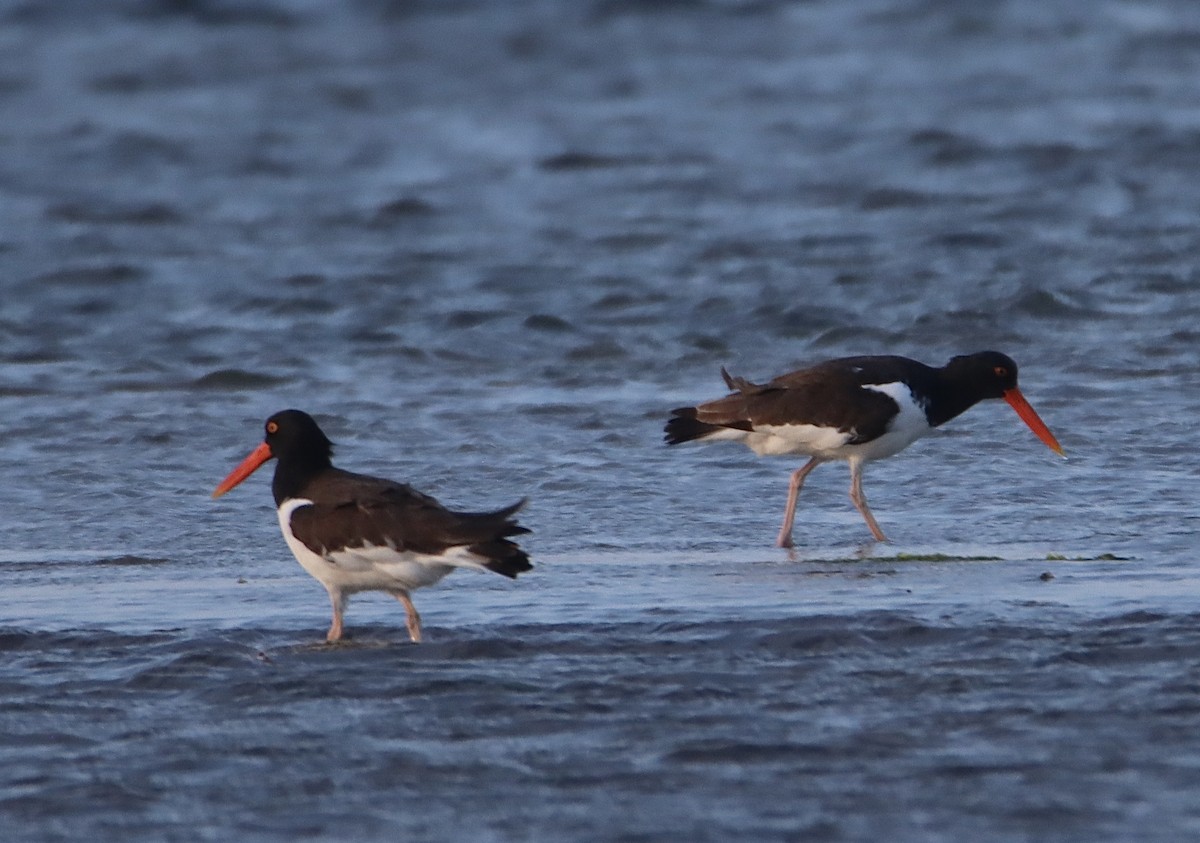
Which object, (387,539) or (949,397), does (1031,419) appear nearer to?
(949,397)

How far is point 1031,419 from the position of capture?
361 inches

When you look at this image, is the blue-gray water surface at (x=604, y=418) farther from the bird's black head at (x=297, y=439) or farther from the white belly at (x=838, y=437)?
the bird's black head at (x=297, y=439)

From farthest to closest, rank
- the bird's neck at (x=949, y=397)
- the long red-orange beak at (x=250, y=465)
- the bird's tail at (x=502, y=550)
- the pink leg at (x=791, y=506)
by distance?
the bird's neck at (x=949, y=397), the pink leg at (x=791, y=506), the long red-orange beak at (x=250, y=465), the bird's tail at (x=502, y=550)

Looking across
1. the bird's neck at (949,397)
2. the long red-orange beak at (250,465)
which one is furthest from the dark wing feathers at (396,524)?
the bird's neck at (949,397)

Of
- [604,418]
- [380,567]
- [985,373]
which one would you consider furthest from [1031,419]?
[380,567]

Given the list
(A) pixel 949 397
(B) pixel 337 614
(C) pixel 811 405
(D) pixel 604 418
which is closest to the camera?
(B) pixel 337 614

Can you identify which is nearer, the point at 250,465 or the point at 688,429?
the point at 250,465

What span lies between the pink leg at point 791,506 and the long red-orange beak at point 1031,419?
1138 mm

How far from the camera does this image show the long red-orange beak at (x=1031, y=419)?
29.7 feet

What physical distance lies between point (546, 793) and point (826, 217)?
12592 mm

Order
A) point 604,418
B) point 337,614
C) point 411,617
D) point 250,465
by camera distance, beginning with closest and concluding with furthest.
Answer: point 411,617
point 337,614
point 250,465
point 604,418

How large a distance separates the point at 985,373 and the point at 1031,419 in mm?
301

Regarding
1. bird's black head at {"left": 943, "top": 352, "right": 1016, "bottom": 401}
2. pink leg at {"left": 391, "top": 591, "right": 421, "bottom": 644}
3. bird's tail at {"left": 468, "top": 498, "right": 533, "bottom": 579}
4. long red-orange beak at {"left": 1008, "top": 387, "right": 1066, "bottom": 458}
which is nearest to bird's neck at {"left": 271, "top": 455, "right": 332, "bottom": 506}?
pink leg at {"left": 391, "top": 591, "right": 421, "bottom": 644}

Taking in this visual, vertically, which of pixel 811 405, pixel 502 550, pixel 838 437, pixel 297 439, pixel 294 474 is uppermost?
pixel 297 439
